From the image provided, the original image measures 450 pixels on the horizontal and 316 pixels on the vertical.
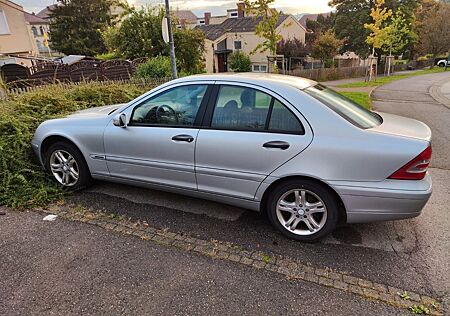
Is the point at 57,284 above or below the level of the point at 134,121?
below

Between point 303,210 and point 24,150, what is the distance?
401 centimetres

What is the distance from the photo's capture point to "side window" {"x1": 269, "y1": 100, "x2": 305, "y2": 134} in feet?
9.57

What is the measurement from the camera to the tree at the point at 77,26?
34.0 metres

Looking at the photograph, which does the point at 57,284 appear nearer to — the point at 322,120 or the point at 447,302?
the point at 322,120

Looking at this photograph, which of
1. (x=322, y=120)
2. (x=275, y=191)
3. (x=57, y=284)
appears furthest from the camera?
(x=275, y=191)

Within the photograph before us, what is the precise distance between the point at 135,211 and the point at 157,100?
4.38 ft

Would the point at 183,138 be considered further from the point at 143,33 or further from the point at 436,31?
the point at 436,31

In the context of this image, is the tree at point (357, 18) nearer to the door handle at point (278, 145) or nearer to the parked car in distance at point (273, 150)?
the parked car in distance at point (273, 150)

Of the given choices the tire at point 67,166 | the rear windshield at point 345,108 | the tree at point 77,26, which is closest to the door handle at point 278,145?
the rear windshield at point 345,108

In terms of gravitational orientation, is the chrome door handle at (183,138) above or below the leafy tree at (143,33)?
below

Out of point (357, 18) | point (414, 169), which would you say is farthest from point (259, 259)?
point (357, 18)

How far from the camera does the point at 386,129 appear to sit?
2.93 m

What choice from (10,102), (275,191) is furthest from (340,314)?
(10,102)

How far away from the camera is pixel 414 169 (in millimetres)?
2664
